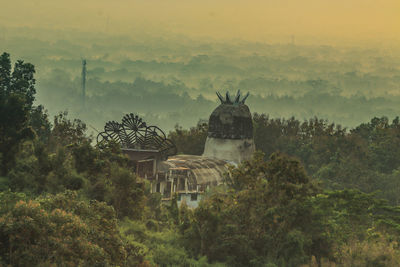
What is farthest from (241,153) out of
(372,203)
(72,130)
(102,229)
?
(102,229)

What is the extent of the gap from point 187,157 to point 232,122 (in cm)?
651

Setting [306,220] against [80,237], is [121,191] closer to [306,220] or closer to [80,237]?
[306,220]

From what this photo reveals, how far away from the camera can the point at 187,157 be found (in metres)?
62.8

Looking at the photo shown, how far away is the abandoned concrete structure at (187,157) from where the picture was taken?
4678 cm

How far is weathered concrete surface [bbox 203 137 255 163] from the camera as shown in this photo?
6494 cm

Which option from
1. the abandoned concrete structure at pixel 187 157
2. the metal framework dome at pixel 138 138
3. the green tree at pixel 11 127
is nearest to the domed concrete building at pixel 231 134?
the abandoned concrete structure at pixel 187 157

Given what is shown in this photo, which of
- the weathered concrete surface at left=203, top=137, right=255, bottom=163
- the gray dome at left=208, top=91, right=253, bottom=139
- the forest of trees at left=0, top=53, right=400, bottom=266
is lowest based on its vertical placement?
the forest of trees at left=0, top=53, right=400, bottom=266

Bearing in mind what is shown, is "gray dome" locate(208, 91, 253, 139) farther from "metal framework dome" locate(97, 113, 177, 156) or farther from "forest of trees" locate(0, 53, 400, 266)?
"forest of trees" locate(0, 53, 400, 266)

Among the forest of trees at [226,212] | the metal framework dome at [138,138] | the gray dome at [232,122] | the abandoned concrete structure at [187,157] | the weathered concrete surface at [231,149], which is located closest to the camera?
the forest of trees at [226,212]

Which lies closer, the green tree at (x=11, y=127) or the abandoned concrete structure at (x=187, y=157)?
the green tree at (x=11, y=127)

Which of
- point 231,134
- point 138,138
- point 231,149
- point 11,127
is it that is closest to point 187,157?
point 231,149

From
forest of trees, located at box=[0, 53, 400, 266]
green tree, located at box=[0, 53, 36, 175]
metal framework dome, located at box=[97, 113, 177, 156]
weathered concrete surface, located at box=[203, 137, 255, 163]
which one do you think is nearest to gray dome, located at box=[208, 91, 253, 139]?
weathered concrete surface, located at box=[203, 137, 255, 163]

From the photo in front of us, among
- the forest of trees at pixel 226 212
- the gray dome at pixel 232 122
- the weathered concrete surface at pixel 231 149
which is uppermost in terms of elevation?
the gray dome at pixel 232 122

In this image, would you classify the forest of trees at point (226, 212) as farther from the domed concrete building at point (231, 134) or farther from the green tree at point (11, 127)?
the domed concrete building at point (231, 134)
